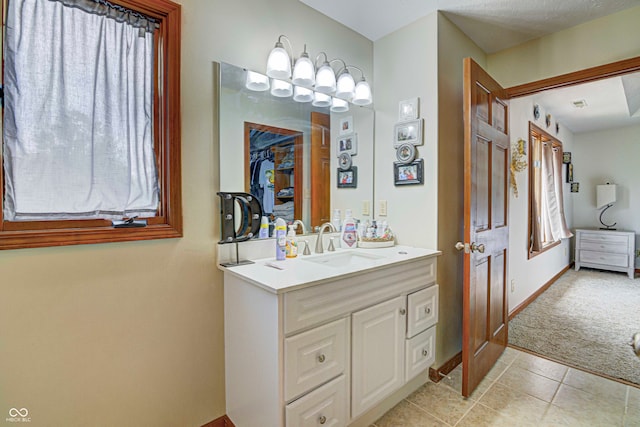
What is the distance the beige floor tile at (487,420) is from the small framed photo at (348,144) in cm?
178

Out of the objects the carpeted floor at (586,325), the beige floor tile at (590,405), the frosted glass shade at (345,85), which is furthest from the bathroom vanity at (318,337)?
the carpeted floor at (586,325)

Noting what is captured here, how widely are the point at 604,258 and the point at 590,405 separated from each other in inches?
161

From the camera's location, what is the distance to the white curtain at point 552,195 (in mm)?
4156

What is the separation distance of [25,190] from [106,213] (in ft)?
0.86

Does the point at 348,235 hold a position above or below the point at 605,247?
above

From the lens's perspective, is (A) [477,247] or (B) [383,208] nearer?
(A) [477,247]

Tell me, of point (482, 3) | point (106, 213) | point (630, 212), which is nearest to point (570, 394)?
point (482, 3)

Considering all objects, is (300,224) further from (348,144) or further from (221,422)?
(221,422)

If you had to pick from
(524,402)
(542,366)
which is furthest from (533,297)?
(524,402)

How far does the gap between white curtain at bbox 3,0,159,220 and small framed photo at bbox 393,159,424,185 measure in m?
1.53

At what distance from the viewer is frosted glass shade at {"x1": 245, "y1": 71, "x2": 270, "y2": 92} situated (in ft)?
5.35

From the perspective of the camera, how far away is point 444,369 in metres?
2.10

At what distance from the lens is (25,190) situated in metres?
1.13

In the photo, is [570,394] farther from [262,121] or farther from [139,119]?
[139,119]
